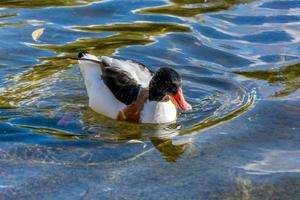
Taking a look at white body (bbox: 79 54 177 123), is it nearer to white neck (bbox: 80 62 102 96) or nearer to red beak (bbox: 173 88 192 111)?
white neck (bbox: 80 62 102 96)

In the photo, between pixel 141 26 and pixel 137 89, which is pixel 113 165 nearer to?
pixel 137 89

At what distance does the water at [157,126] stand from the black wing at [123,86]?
32 cm

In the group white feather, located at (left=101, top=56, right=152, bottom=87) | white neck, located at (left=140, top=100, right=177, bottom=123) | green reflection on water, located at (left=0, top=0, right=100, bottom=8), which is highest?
green reflection on water, located at (left=0, top=0, right=100, bottom=8)

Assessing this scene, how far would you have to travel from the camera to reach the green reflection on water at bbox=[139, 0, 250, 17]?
41.1ft

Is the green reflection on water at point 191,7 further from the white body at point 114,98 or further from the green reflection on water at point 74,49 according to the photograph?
the white body at point 114,98

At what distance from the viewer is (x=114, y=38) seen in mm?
11242

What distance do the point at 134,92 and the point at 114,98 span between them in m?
0.26

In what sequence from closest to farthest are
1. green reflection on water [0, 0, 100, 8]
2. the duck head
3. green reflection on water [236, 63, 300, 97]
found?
the duck head, green reflection on water [236, 63, 300, 97], green reflection on water [0, 0, 100, 8]

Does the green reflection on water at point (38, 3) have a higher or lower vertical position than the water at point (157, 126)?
higher

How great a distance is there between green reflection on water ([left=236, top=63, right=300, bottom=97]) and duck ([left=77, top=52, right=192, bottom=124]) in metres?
1.39

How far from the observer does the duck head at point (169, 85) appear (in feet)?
27.8

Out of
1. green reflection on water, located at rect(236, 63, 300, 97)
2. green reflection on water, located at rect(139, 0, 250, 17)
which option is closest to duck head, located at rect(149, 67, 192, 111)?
green reflection on water, located at rect(236, 63, 300, 97)

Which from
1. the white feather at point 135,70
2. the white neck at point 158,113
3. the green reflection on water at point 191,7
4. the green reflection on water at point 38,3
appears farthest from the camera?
the green reflection on water at point 38,3

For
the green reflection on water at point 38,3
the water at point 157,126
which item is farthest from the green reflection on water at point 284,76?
the green reflection on water at point 38,3
